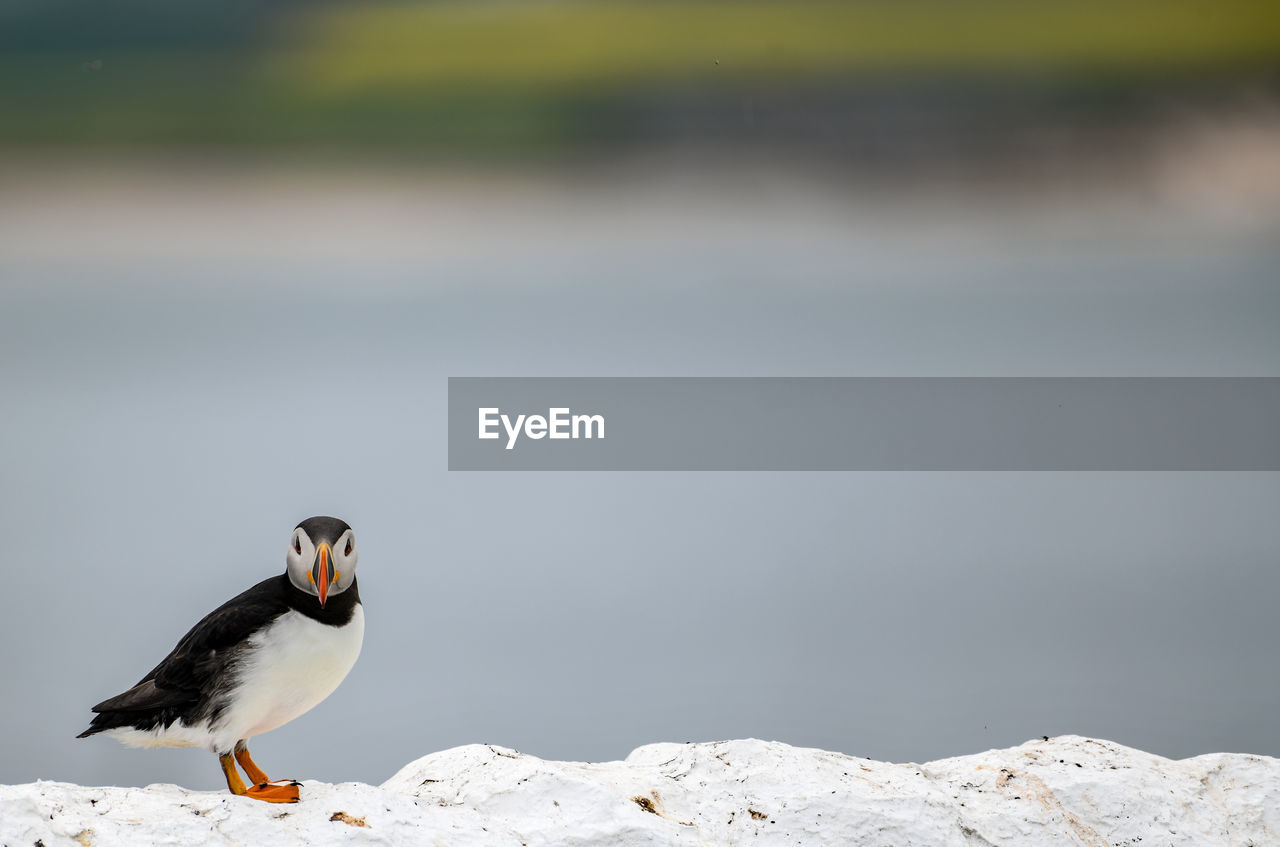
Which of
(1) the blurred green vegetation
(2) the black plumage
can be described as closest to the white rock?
(2) the black plumage

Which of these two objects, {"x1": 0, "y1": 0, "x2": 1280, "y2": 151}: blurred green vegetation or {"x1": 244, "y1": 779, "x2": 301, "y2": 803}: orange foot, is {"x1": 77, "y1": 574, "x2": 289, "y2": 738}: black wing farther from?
{"x1": 0, "y1": 0, "x2": 1280, "y2": 151}: blurred green vegetation

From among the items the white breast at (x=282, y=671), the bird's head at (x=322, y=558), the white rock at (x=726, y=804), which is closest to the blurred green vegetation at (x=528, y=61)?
the bird's head at (x=322, y=558)

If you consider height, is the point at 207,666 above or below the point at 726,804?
above

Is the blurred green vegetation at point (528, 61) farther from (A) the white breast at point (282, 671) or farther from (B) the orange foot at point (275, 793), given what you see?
(B) the orange foot at point (275, 793)

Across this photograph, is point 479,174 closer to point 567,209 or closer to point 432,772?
point 567,209

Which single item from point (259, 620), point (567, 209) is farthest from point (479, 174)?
point (259, 620)

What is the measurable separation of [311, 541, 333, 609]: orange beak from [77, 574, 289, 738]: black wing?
87 millimetres

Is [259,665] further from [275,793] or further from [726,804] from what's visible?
[726,804]

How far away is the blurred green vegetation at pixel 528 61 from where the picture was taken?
2580 millimetres

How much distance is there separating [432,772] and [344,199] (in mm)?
1325

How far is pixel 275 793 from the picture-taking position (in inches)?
65.8

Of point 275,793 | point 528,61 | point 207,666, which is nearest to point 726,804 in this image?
point 275,793

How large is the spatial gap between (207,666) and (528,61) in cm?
159

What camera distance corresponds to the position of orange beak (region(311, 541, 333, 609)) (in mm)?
1633
